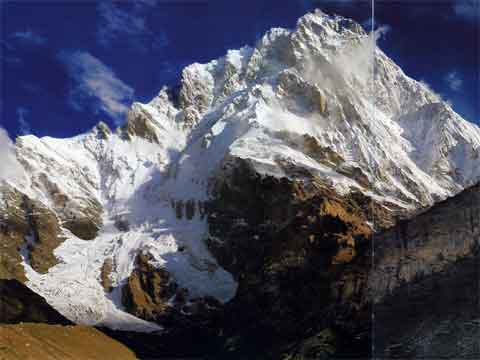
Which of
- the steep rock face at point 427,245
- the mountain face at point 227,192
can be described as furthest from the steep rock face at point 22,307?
the steep rock face at point 427,245

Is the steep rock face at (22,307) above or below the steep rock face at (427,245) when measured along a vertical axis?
above

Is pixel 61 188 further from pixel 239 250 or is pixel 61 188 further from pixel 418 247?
pixel 418 247

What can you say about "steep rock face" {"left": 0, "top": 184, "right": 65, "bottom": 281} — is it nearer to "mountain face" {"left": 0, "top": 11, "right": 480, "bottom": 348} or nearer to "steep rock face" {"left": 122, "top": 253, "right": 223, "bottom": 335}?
"mountain face" {"left": 0, "top": 11, "right": 480, "bottom": 348}

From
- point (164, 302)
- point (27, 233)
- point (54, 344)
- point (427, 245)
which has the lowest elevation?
point (54, 344)

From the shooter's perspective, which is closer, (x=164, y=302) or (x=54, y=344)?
(x=54, y=344)

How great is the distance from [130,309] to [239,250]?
17729mm

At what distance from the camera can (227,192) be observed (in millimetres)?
104938

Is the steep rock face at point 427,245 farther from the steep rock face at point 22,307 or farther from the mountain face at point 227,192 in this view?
the steep rock face at point 22,307

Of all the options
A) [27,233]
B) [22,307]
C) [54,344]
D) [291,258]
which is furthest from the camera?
[27,233]

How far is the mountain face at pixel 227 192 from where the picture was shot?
72.4 metres

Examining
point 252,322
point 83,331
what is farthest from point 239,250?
point 83,331

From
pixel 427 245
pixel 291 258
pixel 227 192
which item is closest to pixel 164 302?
pixel 227 192

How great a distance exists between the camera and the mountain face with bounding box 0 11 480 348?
72.4 metres

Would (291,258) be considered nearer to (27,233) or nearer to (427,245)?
(427,245)
